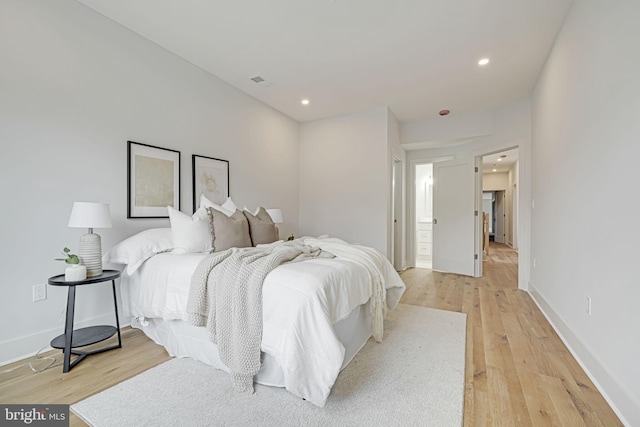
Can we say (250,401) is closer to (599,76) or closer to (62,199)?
(62,199)

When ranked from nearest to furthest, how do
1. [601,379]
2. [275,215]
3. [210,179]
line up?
[601,379], [210,179], [275,215]

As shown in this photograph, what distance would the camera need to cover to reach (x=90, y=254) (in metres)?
2.17

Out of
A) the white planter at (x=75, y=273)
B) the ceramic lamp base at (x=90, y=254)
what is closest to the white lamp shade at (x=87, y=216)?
the ceramic lamp base at (x=90, y=254)

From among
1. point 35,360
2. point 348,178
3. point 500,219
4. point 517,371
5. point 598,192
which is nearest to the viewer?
point 598,192

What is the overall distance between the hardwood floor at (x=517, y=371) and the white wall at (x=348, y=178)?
4.45ft

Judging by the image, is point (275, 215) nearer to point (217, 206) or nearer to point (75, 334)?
point (217, 206)

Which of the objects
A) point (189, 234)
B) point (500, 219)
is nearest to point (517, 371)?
point (189, 234)

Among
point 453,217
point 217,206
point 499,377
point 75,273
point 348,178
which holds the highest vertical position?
point 348,178

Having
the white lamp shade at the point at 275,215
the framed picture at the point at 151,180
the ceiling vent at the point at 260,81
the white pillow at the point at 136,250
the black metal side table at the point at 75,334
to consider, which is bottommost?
the black metal side table at the point at 75,334

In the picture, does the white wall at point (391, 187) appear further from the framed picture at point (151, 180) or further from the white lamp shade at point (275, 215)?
the framed picture at point (151, 180)

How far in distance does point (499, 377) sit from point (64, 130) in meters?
3.67

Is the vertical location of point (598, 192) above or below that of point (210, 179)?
below

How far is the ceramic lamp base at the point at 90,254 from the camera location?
2.14 metres

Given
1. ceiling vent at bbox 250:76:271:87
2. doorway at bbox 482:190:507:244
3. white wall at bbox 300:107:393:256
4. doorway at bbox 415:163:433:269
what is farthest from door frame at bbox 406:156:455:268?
doorway at bbox 482:190:507:244
